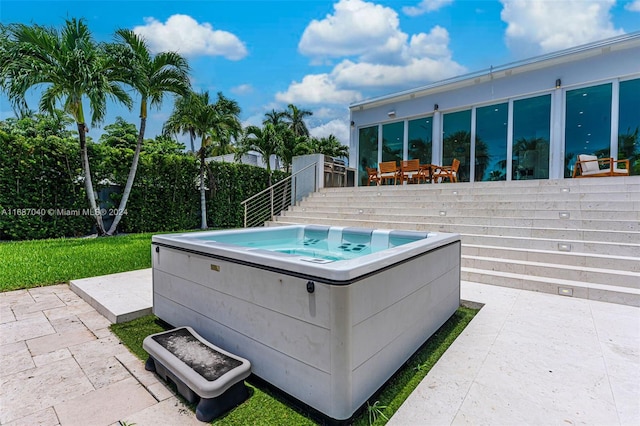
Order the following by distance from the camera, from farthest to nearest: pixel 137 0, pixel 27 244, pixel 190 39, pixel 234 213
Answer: pixel 234 213 < pixel 190 39 < pixel 137 0 < pixel 27 244

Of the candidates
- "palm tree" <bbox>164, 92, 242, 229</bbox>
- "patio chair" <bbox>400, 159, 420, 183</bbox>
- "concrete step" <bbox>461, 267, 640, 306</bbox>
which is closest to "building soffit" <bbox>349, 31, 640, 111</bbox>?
"patio chair" <bbox>400, 159, 420, 183</bbox>

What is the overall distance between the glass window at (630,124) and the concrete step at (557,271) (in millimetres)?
6753

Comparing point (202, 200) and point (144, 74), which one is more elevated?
point (144, 74)

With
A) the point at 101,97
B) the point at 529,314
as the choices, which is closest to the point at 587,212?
the point at 529,314

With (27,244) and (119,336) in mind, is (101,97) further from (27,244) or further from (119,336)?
(119,336)

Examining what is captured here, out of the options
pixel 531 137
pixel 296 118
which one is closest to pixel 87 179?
pixel 531 137

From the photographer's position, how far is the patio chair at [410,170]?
10.3 meters

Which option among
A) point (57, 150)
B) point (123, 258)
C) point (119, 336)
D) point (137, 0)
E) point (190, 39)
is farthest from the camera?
point (190, 39)

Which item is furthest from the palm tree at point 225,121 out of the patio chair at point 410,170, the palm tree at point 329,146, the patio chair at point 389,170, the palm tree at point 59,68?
the palm tree at point 329,146

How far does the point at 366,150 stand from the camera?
13.8 m

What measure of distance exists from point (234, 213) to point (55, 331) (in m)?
9.60

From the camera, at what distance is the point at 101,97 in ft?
23.8

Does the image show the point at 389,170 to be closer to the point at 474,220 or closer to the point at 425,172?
the point at 425,172

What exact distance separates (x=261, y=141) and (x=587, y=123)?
36.6ft
